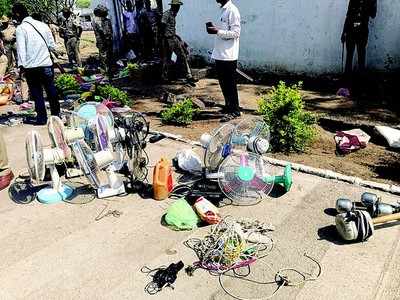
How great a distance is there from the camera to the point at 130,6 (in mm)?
15445

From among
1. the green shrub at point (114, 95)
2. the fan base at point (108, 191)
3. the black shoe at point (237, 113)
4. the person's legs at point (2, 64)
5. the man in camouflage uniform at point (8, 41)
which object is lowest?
the fan base at point (108, 191)

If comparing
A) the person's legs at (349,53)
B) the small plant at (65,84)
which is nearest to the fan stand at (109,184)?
the small plant at (65,84)

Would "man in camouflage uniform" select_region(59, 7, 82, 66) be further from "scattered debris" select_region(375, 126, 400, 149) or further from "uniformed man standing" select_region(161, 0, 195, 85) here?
"scattered debris" select_region(375, 126, 400, 149)

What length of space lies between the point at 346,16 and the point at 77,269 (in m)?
8.20

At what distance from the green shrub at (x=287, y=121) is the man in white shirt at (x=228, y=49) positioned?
4.71 ft

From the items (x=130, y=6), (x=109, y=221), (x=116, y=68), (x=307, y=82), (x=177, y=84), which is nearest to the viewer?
(x=109, y=221)

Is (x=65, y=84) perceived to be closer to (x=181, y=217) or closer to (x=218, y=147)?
(x=218, y=147)

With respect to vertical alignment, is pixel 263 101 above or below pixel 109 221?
above

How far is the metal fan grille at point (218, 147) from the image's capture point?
15.6 feet

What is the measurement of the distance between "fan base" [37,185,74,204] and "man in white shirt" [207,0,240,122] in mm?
3564

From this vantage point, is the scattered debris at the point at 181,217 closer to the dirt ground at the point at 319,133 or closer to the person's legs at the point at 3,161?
the dirt ground at the point at 319,133

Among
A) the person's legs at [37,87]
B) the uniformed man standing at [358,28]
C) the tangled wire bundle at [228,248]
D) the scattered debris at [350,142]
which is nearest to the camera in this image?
the tangled wire bundle at [228,248]

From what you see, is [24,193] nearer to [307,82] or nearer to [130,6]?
[307,82]

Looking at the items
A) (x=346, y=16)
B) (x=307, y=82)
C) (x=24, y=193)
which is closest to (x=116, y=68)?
(x=307, y=82)
